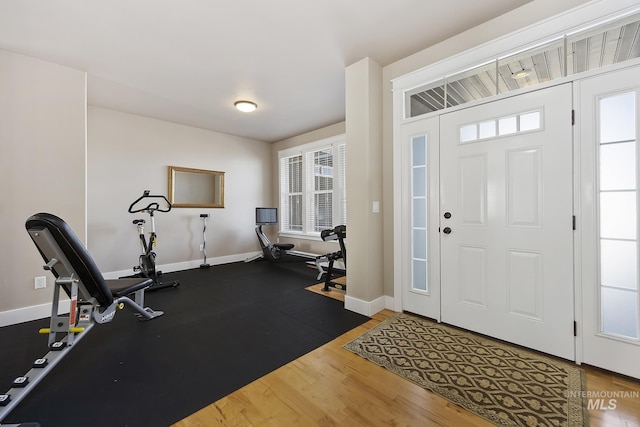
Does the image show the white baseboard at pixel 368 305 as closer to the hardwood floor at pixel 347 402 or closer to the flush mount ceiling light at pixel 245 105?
the hardwood floor at pixel 347 402

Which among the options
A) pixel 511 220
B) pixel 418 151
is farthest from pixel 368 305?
pixel 418 151

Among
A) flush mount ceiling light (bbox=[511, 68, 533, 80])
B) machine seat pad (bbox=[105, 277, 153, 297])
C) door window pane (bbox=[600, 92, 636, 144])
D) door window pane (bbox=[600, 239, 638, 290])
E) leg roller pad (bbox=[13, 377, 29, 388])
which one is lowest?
leg roller pad (bbox=[13, 377, 29, 388])

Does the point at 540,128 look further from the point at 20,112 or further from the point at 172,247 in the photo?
the point at 172,247

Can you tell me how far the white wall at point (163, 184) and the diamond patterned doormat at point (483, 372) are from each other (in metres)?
4.10

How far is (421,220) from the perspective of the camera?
9.00 ft

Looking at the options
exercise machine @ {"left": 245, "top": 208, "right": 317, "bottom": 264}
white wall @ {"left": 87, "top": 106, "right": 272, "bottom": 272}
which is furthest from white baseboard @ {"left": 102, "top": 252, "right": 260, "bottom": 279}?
exercise machine @ {"left": 245, "top": 208, "right": 317, "bottom": 264}

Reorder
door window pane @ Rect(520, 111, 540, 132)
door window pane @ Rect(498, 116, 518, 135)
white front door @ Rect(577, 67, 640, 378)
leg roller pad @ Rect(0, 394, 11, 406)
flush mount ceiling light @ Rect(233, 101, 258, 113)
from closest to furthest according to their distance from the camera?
leg roller pad @ Rect(0, 394, 11, 406), white front door @ Rect(577, 67, 640, 378), door window pane @ Rect(520, 111, 540, 132), door window pane @ Rect(498, 116, 518, 135), flush mount ceiling light @ Rect(233, 101, 258, 113)

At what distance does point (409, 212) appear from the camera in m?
2.80

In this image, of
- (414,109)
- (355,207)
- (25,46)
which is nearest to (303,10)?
(414,109)

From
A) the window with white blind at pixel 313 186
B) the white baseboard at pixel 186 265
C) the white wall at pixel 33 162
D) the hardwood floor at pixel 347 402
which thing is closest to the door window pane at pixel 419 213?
the hardwood floor at pixel 347 402

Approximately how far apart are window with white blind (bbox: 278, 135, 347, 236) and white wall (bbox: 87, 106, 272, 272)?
653 mm

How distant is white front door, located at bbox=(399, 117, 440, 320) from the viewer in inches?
103

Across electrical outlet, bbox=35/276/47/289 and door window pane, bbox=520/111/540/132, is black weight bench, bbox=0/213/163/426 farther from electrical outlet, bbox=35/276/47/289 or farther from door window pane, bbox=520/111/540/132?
door window pane, bbox=520/111/540/132

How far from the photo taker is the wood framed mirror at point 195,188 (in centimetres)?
489
